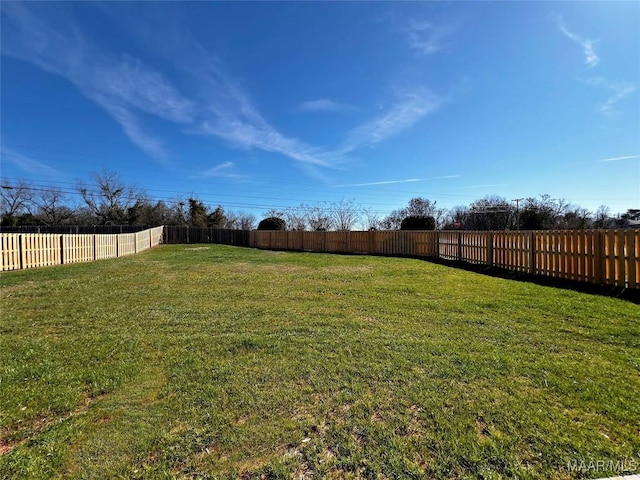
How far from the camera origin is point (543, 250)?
327 inches

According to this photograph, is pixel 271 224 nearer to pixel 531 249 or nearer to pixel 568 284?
pixel 531 249

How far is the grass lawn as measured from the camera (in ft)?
5.75

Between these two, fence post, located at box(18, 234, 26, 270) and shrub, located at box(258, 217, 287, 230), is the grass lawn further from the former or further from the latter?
shrub, located at box(258, 217, 287, 230)

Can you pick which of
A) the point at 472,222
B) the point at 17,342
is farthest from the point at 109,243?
the point at 472,222

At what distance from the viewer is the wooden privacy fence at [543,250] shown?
6281 millimetres

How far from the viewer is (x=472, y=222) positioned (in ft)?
131

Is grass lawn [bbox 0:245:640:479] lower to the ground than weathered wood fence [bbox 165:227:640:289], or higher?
lower

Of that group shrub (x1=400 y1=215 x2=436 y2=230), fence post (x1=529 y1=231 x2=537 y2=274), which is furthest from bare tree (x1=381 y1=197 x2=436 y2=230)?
fence post (x1=529 y1=231 x2=537 y2=274)

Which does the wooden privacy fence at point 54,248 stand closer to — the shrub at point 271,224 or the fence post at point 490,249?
the shrub at point 271,224

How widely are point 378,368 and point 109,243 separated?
1732 cm

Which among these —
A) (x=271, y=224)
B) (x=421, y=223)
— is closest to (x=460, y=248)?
(x=421, y=223)

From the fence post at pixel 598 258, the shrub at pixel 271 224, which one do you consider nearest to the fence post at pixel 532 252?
the fence post at pixel 598 258

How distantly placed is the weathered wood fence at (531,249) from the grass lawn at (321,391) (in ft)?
6.03

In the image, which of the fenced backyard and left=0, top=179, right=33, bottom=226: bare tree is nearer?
the fenced backyard
